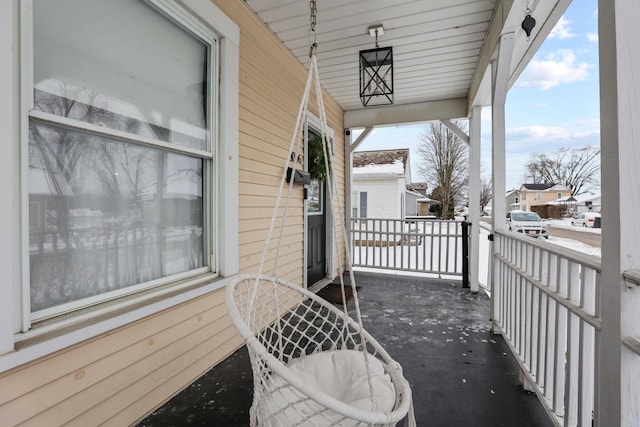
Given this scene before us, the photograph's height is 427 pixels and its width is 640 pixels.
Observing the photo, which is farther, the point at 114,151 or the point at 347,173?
the point at 347,173

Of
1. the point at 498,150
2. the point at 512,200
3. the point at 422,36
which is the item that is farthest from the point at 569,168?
the point at 422,36

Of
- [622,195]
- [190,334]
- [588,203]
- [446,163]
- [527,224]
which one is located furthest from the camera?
[446,163]

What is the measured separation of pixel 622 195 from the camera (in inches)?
35.8

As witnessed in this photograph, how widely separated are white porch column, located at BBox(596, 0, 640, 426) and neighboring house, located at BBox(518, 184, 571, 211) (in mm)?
779

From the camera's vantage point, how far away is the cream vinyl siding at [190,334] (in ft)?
4.01

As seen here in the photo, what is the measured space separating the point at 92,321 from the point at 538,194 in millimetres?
2684

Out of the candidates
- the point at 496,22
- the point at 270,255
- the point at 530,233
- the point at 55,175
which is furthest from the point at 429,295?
the point at 55,175

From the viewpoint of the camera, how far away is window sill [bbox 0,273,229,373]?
113cm

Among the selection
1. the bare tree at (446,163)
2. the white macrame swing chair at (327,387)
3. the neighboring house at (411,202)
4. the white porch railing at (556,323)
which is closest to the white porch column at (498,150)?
the white porch railing at (556,323)

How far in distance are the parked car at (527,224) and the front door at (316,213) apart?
2129 mm

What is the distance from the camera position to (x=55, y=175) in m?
1.28

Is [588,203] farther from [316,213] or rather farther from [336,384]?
[316,213]

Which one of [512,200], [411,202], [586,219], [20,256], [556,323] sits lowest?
[556,323]

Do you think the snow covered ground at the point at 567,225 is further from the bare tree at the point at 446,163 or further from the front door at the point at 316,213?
the bare tree at the point at 446,163
